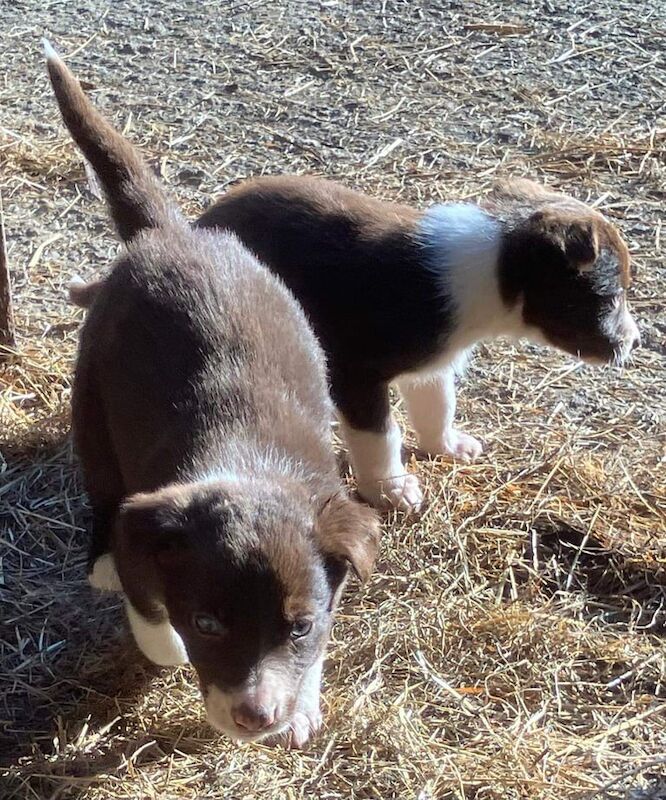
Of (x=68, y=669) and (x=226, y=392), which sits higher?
(x=226, y=392)

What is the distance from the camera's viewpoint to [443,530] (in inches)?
186

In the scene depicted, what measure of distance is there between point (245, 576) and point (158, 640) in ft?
2.70

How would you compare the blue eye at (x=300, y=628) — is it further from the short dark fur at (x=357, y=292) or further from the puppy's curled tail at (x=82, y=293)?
the puppy's curled tail at (x=82, y=293)

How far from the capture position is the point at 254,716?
10.4ft

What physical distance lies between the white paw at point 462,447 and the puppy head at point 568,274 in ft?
1.77

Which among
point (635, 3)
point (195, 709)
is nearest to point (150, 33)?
point (635, 3)

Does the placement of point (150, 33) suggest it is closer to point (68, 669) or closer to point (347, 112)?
point (347, 112)

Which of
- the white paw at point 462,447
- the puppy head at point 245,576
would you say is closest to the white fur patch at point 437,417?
the white paw at point 462,447

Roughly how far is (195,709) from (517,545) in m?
1.44

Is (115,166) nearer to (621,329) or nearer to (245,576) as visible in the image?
(245,576)

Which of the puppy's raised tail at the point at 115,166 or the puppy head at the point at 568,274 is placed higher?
the puppy's raised tail at the point at 115,166

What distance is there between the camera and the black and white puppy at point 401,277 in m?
4.74

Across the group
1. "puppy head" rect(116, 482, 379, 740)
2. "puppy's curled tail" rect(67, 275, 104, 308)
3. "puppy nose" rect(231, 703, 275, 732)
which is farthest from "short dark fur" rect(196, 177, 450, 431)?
"puppy nose" rect(231, 703, 275, 732)

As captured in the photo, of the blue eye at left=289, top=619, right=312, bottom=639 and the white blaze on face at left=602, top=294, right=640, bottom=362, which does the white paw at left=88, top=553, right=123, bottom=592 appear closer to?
the blue eye at left=289, top=619, right=312, bottom=639
